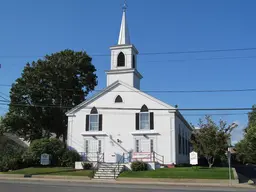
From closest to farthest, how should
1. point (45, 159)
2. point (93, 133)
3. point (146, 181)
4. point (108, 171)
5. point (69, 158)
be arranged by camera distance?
point (146, 181), point (108, 171), point (45, 159), point (69, 158), point (93, 133)

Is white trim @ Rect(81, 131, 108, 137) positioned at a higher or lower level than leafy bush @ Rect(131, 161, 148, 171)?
higher

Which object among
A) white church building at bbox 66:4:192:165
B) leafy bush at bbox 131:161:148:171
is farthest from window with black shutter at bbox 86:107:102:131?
leafy bush at bbox 131:161:148:171

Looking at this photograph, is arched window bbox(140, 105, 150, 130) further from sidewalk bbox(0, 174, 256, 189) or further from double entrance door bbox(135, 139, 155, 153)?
sidewalk bbox(0, 174, 256, 189)

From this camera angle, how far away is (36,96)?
47312 millimetres

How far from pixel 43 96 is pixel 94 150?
16680 millimetres

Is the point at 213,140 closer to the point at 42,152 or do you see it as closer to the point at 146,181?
the point at 146,181

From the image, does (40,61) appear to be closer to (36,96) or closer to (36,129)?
(36,96)

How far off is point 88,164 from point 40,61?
71.1ft

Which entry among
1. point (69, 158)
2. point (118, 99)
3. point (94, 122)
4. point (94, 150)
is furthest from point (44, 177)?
point (118, 99)

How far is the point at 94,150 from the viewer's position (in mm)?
34719

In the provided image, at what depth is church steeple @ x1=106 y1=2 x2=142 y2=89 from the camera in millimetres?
38000

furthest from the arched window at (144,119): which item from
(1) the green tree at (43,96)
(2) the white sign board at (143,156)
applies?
(1) the green tree at (43,96)

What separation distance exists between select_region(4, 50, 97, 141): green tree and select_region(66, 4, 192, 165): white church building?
11.8 metres

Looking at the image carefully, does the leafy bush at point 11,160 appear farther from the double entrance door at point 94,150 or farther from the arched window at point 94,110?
the arched window at point 94,110
